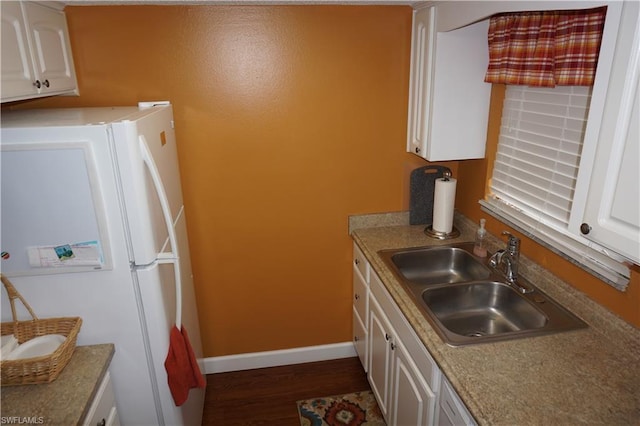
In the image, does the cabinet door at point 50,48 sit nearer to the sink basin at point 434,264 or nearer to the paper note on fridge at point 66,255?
the paper note on fridge at point 66,255

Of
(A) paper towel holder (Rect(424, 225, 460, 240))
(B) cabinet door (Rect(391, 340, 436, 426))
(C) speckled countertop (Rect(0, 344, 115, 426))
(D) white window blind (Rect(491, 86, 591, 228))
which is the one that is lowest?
(B) cabinet door (Rect(391, 340, 436, 426))

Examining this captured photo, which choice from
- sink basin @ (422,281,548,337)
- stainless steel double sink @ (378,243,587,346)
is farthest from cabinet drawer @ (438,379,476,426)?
sink basin @ (422,281,548,337)

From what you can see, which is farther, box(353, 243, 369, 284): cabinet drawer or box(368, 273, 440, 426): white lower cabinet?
box(353, 243, 369, 284): cabinet drawer

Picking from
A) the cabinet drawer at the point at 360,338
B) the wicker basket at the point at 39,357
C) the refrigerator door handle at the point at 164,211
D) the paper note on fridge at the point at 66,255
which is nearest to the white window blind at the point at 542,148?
the cabinet drawer at the point at 360,338

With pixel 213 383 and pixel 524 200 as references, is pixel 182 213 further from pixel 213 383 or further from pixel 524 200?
pixel 524 200

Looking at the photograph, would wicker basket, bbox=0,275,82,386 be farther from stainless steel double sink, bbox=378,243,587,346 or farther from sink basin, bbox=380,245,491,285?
sink basin, bbox=380,245,491,285

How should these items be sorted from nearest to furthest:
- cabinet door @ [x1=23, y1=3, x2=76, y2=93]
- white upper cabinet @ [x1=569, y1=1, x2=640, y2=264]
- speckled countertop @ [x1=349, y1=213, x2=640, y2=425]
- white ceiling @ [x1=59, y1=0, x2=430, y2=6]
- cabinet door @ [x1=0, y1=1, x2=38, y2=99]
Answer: white upper cabinet @ [x1=569, y1=1, x2=640, y2=264]
speckled countertop @ [x1=349, y1=213, x2=640, y2=425]
cabinet door @ [x1=0, y1=1, x2=38, y2=99]
cabinet door @ [x1=23, y1=3, x2=76, y2=93]
white ceiling @ [x1=59, y1=0, x2=430, y2=6]

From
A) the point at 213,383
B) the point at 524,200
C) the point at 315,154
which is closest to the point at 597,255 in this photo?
the point at 524,200

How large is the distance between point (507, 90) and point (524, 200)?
55 cm

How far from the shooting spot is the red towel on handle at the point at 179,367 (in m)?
1.74

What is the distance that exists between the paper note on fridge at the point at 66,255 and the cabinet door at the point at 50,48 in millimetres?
713

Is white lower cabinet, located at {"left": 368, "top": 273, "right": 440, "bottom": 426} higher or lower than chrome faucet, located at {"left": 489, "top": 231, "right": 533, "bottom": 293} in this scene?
lower

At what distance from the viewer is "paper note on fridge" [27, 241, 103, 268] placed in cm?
148

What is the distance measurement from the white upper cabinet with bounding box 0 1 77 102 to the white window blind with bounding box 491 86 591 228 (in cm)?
206
